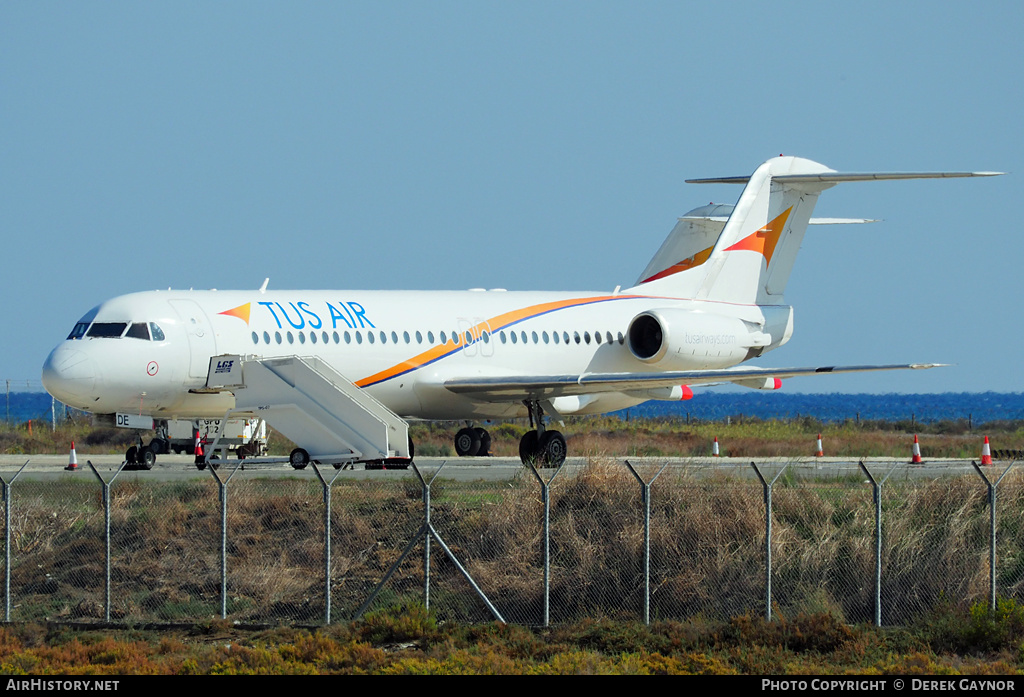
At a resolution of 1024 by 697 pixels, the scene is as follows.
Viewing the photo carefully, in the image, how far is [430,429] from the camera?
161 feet

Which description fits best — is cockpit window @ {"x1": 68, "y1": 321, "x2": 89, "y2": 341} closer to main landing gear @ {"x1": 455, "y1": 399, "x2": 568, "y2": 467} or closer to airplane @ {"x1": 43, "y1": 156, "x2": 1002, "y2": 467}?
airplane @ {"x1": 43, "y1": 156, "x2": 1002, "y2": 467}

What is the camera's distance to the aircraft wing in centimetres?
2806

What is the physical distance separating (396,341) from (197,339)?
15.4 feet

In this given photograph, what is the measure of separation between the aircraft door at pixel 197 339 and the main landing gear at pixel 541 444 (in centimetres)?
749

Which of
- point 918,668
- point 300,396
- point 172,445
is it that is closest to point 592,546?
point 918,668

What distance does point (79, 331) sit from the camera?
26000 millimetres

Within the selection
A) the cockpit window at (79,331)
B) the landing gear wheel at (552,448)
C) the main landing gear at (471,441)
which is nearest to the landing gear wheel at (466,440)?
the main landing gear at (471,441)

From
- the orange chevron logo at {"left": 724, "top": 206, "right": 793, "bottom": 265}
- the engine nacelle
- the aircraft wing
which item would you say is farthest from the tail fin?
the aircraft wing

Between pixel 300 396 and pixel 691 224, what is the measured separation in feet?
50.3

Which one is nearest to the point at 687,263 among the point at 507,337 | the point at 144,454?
the point at 507,337

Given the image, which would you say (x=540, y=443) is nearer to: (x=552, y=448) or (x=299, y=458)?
(x=552, y=448)

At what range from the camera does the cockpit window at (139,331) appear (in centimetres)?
2564

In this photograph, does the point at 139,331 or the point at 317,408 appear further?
the point at 139,331

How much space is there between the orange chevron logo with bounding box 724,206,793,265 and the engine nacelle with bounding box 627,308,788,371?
1.96 m
